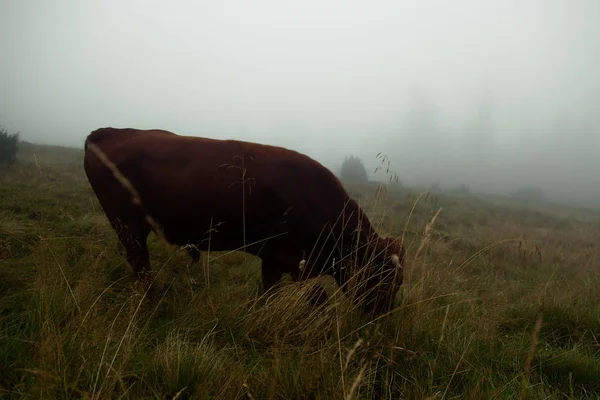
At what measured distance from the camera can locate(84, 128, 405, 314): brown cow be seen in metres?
3.14

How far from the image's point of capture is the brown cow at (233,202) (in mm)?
3139

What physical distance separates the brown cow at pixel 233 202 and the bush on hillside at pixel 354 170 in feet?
168

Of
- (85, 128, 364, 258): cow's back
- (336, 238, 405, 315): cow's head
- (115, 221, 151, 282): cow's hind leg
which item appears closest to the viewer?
(336, 238, 405, 315): cow's head

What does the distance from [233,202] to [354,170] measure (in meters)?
54.5

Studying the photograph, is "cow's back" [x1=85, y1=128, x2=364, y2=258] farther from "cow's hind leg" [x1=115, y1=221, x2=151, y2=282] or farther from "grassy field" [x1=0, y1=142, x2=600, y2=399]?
"grassy field" [x1=0, y1=142, x2=600, y2=399]

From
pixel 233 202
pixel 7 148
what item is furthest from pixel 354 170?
pixel 233 202

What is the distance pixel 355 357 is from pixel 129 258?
252 centimetres

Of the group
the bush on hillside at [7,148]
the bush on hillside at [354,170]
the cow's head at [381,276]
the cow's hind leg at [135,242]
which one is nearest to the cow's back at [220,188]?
the cow's hind leg at [135,242]

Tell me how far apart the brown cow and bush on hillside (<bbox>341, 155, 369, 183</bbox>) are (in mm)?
51258

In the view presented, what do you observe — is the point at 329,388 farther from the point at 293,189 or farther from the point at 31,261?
the point at 31,261

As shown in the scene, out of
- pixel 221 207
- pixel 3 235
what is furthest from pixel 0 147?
pixel 221 207

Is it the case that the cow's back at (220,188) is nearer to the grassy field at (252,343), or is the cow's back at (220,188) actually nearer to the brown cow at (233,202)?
the brown cow at (233,202)

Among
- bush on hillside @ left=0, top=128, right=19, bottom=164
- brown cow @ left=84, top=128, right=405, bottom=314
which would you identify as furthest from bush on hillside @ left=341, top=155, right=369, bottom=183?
brown cow @ left=84, top=128, right=405, bottom=314

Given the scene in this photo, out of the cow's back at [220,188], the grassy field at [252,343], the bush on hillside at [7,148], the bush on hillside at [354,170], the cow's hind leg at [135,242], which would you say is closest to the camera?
the grassy field at [252,343]
